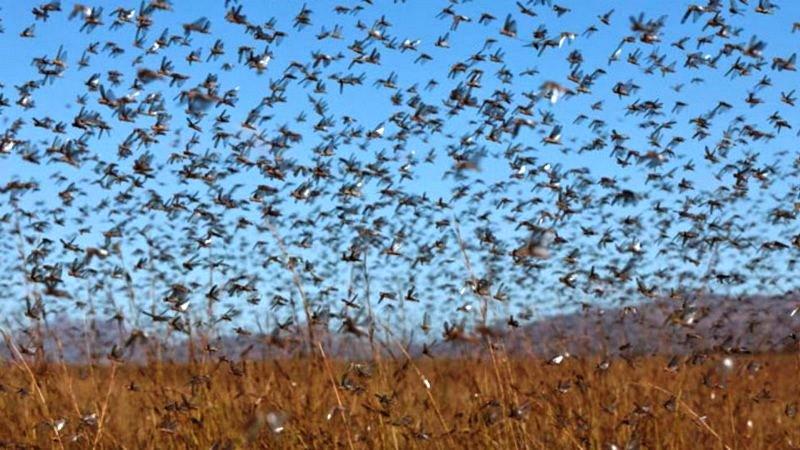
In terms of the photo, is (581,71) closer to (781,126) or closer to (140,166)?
(781,126)

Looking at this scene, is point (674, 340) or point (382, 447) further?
point (674, 340)

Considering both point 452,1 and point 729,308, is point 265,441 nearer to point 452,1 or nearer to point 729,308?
point 452,1

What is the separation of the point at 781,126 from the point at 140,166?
4.13m

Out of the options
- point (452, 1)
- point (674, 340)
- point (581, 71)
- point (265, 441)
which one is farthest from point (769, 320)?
point (265, 441)

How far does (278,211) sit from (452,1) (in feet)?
7.40

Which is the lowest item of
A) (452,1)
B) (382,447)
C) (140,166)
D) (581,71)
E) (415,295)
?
(382,447)

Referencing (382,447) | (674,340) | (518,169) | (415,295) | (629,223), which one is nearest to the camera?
(415,295)

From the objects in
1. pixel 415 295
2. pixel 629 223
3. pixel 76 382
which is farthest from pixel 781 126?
pixel 76 382

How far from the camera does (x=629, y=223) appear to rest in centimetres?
636

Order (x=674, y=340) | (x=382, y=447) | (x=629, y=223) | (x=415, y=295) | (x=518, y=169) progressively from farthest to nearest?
(x=674, y=340)
(x=629, y=223)
(x=518, y=169)
(x=382, y=447)
(x=415, y=295)

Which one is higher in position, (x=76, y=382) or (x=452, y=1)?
(x=452, y=1)

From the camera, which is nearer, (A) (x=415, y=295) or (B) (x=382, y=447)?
(A) (x=415, y=295)

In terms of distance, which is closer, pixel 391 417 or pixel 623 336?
pixel 391 417

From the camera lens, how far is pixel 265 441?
530cm
